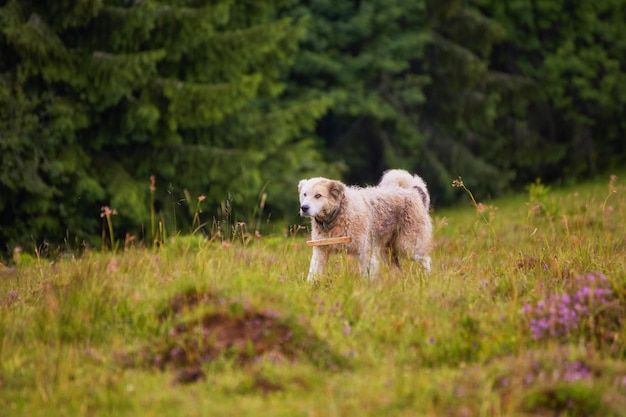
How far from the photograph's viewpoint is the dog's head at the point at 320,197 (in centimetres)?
859

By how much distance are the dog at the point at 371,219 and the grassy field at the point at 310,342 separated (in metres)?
1.14

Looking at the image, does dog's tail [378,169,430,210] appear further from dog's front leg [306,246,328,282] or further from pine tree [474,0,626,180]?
pine tree [474,0,626,180]

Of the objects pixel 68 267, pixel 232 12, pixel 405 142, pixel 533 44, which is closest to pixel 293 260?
pixel 68 267

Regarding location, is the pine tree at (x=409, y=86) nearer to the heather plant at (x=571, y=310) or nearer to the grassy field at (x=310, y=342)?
the grassy field at (x=310, y=342)

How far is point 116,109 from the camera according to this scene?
58.1 feet

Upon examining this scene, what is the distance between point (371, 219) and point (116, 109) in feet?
33.5

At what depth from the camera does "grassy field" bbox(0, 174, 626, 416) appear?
501cm

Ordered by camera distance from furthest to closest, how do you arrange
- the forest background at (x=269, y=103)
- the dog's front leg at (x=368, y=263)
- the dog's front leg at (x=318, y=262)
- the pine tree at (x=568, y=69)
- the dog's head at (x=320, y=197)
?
the pine tree at (x=568, y=69), the forest background at (x=269, y=103), the dog's head at (x=320, y=197), the dog's front leg at (x=368, y=263), the dog's front leg at (x=318, y=262)

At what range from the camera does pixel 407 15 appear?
27891 millimetres

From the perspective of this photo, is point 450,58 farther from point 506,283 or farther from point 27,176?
point 506,283

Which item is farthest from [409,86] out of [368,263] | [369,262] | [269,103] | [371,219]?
[369,262]

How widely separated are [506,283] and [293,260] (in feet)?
8.70

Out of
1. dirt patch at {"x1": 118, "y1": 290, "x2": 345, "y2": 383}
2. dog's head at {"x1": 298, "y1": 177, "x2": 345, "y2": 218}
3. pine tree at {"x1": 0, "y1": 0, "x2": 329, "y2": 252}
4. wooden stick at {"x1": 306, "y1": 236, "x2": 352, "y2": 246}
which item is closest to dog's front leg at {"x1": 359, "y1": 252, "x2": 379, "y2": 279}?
wooden stick at {"x1": 306, "y1": 236, "x2": 352, "y2": 246}

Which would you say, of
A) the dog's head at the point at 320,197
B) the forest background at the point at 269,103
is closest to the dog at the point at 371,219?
the dog's head at the point at 320,197
